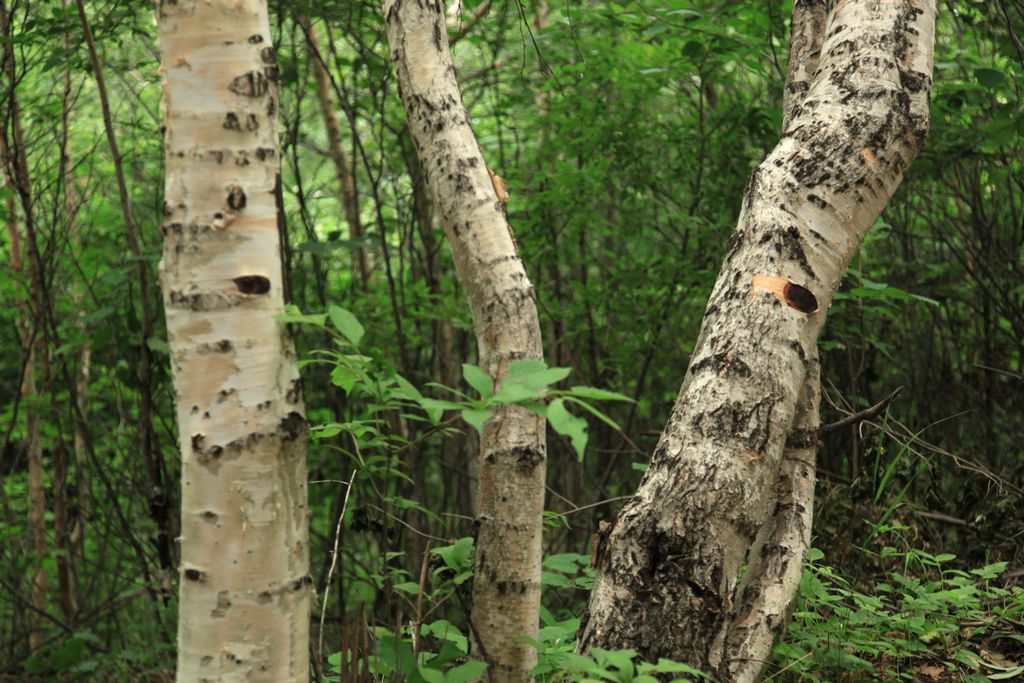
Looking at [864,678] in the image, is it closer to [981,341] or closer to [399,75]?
[399,75]

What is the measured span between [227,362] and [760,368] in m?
0.96

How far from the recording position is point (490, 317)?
1932 mm

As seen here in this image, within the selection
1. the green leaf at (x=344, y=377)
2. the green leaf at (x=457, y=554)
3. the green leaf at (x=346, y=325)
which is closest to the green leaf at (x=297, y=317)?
the green leaf at (x=346, y=325)

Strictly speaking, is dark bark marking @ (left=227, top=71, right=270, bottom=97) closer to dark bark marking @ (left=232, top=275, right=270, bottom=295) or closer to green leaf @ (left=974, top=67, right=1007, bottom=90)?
dark bark marking @ (left=232, top=275, right=270, bottom=295)

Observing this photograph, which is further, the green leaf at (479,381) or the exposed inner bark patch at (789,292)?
the exposed inner bark patch at (789,292)

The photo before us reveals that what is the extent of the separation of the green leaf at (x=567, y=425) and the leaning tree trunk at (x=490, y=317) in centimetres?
72

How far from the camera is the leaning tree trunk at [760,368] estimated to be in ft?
4.92

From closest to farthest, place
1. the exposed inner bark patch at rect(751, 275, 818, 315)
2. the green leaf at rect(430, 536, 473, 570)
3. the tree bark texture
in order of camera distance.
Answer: the exposed inner bark patch at rect(751, 275, 818, 315) < the tree bark texture < the green leaf at rect(430, 536, 473, 570)

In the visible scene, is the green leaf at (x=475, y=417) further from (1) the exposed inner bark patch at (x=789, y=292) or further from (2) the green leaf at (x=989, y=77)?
(2) the green leaf at (x=989, y=77)

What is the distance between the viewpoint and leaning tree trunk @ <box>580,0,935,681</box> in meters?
1.50

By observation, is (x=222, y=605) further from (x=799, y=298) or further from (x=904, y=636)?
(x=904, y=636)

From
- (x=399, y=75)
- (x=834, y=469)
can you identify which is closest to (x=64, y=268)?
(x=399, y=75)

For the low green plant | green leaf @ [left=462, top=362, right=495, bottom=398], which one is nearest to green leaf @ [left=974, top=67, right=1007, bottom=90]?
the low green plant

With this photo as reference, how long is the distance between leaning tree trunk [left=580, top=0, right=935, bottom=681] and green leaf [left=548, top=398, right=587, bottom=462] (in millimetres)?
476
